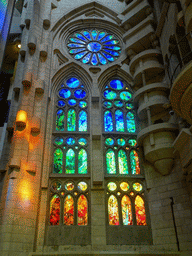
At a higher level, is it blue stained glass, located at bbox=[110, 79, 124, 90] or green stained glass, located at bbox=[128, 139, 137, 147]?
blue stained glass, located at bbox=[110, 79, 124, 90]

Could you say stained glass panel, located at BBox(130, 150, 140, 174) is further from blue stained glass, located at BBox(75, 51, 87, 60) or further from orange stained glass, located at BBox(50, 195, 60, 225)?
blue stained glass, located at BBox(75, 51, 87, 60)

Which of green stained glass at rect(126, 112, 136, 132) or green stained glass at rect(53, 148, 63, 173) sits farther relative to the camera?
green stained glass at rect(126, 112, 136, 132)

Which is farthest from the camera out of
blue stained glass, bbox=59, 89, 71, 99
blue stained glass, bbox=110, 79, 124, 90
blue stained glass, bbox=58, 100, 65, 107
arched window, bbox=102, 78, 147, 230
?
blue stained glass, bbox=110, 79, 124, 90

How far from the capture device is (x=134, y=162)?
34.4ft

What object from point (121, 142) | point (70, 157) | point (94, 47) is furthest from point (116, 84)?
point (70, 157)

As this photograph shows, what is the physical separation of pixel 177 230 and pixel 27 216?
4801 mm

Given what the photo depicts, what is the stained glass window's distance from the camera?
Result: 1324 centimetres

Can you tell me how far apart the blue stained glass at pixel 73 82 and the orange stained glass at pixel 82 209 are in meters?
5.24

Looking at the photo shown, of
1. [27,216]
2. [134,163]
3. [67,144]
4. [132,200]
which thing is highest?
[67,144]

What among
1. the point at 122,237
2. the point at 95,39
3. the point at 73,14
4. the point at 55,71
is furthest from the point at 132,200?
the point at 73,14

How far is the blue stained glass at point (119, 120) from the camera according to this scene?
37.0ft

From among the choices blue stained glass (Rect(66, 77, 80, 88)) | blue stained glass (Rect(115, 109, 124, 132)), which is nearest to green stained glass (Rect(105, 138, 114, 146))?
blue stained glass (Rect(115, 109, 124, 132))

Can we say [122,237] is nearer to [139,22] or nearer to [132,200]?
[132,200]

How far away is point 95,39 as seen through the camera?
46.2ft
